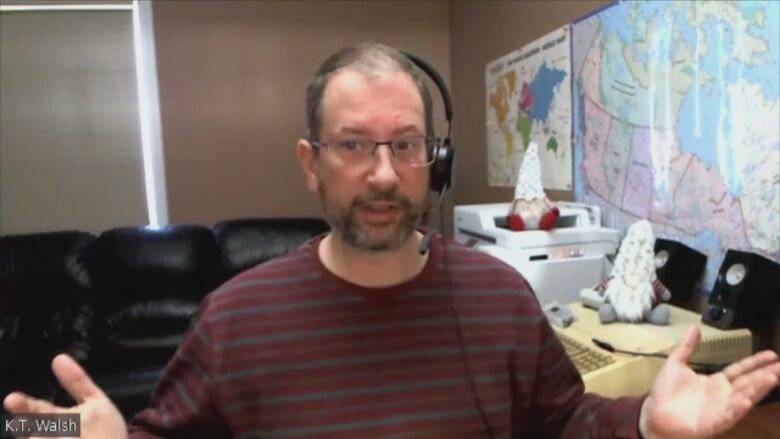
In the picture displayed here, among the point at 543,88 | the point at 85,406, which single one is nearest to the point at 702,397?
the point at 85,406

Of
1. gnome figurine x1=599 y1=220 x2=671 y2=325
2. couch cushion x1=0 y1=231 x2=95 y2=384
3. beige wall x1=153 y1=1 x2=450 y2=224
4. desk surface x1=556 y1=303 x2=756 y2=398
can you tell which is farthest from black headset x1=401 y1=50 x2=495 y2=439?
beige wall x1=153 y1=1 x2=450 y2=224

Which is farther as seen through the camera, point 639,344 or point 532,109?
point 532,109

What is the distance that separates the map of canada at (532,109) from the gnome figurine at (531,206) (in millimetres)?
363

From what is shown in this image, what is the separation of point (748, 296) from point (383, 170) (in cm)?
103

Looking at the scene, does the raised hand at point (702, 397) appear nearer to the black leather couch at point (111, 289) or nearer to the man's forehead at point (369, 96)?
the man's forehead at point (369, 96)

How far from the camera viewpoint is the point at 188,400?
0.93 m

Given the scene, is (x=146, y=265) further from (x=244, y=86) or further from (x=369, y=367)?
(x=369, y=367)

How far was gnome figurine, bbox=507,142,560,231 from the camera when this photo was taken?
1980 millimetres

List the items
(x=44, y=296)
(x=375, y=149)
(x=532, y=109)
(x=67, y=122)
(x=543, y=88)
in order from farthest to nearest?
(x=67, y=122)
(x=44, y=296)
(x=532, y=109)
(x=543, y=88)
(x=375, y=149)

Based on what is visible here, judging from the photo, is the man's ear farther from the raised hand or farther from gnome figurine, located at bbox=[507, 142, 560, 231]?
gnome figurine, located at bbox=[507, 142, 560, 231]

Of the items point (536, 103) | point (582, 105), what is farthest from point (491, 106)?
point (582, 105)

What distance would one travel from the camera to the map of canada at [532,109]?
237 cm

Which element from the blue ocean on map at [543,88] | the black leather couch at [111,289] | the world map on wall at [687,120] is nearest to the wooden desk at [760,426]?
the world map on wall at [687,120]

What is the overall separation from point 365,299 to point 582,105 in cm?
158
